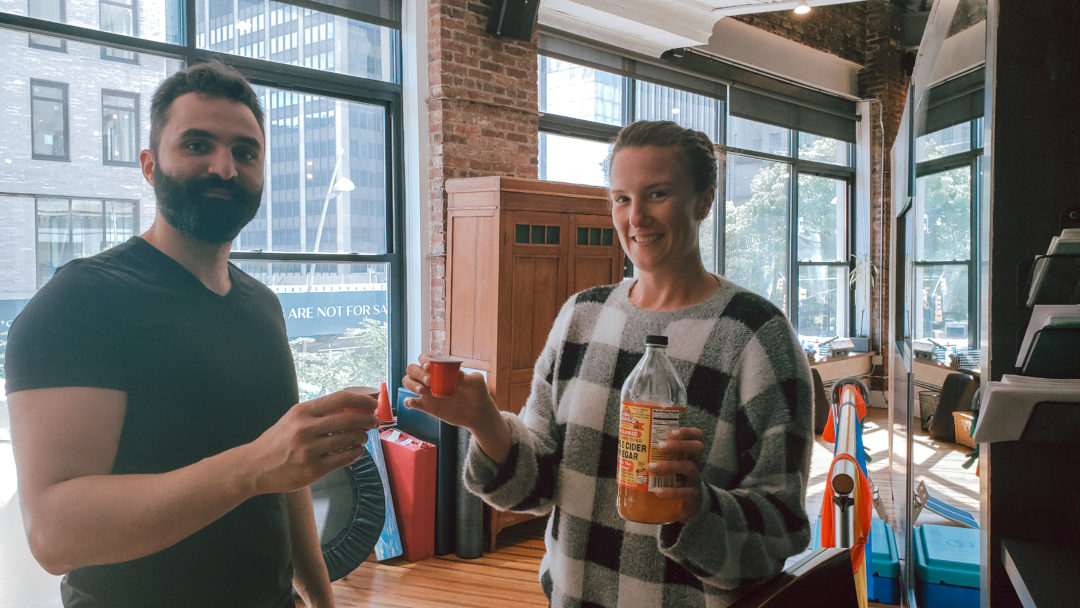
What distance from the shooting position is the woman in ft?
4.01

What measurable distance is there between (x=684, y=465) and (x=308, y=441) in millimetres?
564

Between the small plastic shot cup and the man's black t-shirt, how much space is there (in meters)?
0.34

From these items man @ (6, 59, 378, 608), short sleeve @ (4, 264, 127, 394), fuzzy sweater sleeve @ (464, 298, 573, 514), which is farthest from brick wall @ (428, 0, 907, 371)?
short sleeve @ (4, 264, 127, 394)

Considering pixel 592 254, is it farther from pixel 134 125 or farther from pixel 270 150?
pixel 134 125

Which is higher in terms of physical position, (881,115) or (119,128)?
(881,115)

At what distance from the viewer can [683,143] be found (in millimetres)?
1408

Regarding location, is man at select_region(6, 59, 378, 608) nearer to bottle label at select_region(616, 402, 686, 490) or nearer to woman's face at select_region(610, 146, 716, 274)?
bottle label at select_region(616, 402, 686, 490)

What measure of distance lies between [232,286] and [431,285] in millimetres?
3403

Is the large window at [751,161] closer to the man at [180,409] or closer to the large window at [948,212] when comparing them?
the large window at [948,212]

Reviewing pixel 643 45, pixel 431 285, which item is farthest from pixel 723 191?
pixel 431 285

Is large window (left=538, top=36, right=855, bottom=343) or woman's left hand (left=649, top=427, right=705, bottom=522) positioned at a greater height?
large window (left=538, top=36, right=855, bottom=343)

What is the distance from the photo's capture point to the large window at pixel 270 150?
11.4ft

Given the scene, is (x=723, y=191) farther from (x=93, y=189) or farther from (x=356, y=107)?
(x=93, y=189)

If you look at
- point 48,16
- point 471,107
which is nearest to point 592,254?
point 471,107
